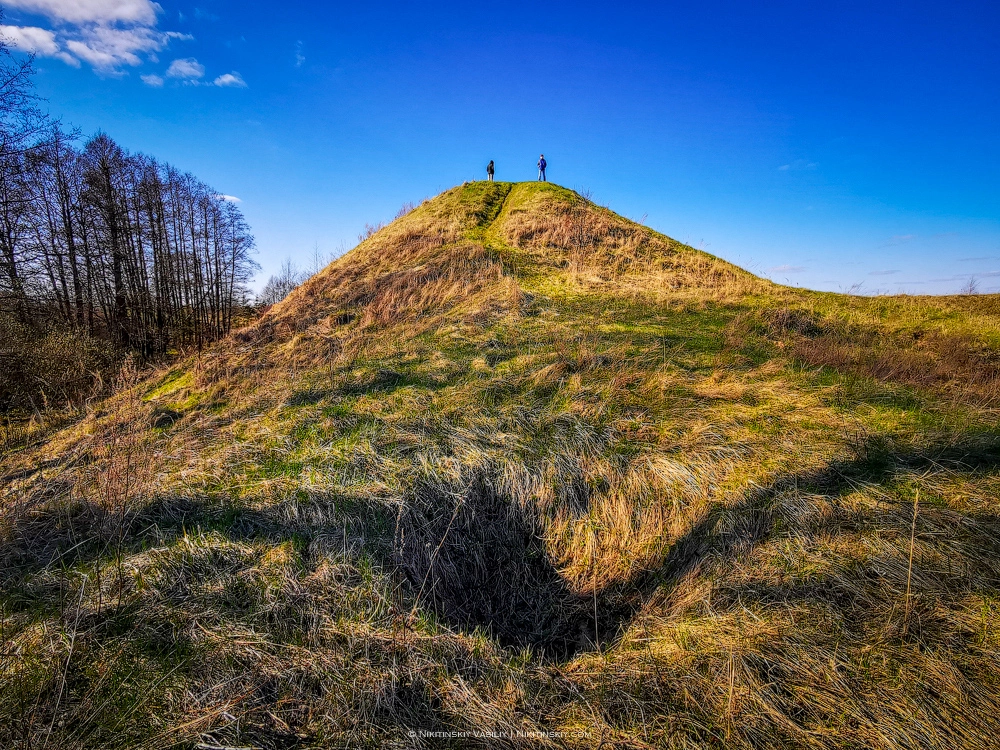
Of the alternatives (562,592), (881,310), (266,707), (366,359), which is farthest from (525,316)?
(881,310)

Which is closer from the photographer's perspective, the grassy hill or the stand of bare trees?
the grassy hill

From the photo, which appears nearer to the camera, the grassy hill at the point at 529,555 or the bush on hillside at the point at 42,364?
the grassy hill at the point at 529,555

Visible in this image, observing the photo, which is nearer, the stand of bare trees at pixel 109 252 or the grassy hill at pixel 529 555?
the grassy hill at pixel 529 555

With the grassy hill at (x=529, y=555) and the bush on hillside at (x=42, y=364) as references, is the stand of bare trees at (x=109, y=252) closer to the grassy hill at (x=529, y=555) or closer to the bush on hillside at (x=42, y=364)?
the bush on hillside at (x=42, y=364)

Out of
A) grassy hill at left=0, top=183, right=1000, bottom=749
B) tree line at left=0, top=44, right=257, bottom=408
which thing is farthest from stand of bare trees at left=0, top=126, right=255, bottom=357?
grassy hill at left=0, top=183, right=1000, bottom=749

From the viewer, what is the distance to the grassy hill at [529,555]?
2.29 meters

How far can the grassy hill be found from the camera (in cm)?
229

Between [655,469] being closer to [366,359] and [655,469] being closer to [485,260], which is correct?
[366,359]

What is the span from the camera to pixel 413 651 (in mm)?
2748

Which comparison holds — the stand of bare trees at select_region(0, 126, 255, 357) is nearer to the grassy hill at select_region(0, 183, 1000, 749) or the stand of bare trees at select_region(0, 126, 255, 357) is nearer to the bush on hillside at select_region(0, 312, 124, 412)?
the bush on hillside at select_region(0, 312, 124, 412)

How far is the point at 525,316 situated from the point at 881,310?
8625 millimetres

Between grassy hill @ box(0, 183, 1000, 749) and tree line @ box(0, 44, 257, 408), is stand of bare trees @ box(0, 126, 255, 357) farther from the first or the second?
grassy hill @ box(0, 183, 1000, 749)

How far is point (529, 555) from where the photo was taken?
13.1ft

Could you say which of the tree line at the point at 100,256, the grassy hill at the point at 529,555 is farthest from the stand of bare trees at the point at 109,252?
the grassy hill at the point at 529,555
